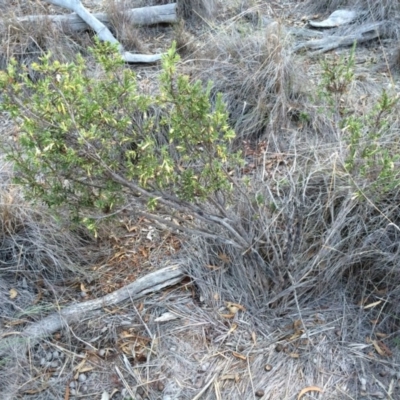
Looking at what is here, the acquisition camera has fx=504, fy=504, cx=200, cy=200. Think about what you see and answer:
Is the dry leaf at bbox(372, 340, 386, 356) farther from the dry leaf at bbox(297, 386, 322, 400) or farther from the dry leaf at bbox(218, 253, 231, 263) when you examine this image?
the dry leaf at bbox(218, 253, 231, 263)

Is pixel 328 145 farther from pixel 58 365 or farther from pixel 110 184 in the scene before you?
pixel 58 365

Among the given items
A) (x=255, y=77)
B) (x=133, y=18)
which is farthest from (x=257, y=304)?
(x=133, y=18)

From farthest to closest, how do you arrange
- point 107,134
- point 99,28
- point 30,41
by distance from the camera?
point 99,28 → point 30,41 → point 107,134

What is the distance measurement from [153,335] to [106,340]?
24 cm

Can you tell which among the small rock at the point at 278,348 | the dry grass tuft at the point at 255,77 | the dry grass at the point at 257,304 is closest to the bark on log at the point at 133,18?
the dry grass tuft at the point at 255,77

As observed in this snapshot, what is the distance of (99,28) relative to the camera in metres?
4.41

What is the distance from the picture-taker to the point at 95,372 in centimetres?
249

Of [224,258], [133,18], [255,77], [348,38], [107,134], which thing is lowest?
[224,258]

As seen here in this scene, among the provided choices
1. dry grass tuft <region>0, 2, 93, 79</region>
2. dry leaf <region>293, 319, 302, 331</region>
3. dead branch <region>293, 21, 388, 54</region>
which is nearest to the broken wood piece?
dead branch <region>293, 21, 388, 54</region>

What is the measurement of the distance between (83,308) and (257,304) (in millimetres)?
914

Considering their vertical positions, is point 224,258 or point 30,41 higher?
point 30,41

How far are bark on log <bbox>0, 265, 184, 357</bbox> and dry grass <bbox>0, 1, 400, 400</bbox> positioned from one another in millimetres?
48

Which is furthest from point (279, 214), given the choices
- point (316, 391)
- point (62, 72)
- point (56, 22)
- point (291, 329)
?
point (56, 22)

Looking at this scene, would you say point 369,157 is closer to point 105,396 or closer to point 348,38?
point 105,396
